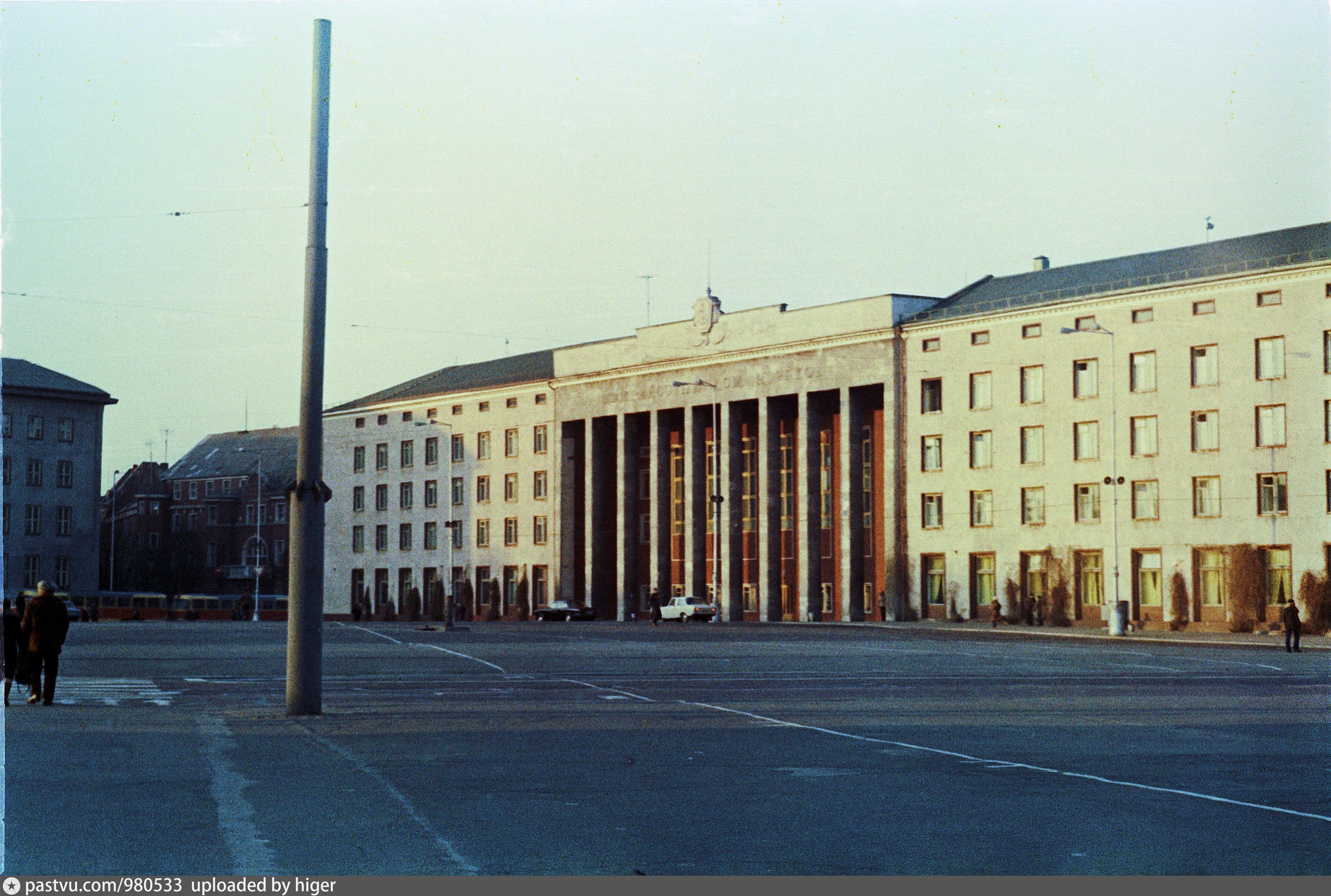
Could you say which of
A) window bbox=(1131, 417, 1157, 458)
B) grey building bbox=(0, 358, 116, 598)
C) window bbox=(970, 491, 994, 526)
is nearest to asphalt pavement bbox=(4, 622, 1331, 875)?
window bbox=(1131, 417, 1157, 458)

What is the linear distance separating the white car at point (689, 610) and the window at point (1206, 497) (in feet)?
93.2

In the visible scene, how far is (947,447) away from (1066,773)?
75.2 meters

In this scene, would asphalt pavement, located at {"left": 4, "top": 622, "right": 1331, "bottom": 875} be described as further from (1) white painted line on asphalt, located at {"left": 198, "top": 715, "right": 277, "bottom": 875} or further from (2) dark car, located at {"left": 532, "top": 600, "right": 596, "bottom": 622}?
(2) dark car, located at {"left": 532, "top": 600, "right": 596, "bottom": 622}

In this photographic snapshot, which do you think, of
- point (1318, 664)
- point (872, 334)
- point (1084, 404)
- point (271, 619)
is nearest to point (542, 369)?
point (271, 619)

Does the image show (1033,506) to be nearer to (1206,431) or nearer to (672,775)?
(1206,431)

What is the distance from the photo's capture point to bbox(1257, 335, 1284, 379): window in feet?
240

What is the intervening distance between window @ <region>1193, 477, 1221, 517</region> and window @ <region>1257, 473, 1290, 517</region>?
1.93 m

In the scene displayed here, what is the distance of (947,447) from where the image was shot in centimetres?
8894

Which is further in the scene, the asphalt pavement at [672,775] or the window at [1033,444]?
the window at [1033,444]

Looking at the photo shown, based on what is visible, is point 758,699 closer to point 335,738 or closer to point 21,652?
point 335,738

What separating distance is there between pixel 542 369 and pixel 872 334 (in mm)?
32449

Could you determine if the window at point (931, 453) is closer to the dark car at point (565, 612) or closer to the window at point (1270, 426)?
the window at point (1270, 426)

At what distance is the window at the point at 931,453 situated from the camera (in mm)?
89625

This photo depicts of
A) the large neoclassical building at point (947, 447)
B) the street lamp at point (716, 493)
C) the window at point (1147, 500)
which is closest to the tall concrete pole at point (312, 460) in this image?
the large neoclassical building at point (947, 447)
